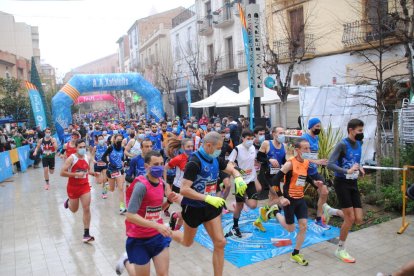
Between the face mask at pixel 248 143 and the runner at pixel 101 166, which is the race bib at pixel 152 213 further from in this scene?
the runner at pixel 101 166

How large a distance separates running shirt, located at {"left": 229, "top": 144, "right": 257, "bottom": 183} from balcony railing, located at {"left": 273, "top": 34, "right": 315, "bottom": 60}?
34.4 feet

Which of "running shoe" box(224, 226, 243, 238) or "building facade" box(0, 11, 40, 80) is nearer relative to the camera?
"running shoe" box(224, 226, 243, 238)

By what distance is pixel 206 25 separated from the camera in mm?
29453

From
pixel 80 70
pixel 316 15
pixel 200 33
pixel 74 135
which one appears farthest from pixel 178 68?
pixel 80 70

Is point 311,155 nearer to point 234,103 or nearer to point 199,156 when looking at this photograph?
point 199,156

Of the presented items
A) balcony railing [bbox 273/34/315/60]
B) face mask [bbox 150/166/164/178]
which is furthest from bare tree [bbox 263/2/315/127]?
face mask [bbox 150/166/164/178]

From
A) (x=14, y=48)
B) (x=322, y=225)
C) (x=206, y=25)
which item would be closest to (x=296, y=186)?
(x=322, y=225)

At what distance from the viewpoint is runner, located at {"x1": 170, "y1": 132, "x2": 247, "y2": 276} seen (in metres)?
4.19

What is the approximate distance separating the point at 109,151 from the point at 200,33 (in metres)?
23.2

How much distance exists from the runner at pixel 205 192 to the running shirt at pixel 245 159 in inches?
81.0

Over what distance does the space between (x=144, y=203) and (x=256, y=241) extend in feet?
9.54

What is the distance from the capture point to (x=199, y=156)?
430 centimetres

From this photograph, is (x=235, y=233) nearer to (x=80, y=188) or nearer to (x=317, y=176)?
(x=317, y=176)

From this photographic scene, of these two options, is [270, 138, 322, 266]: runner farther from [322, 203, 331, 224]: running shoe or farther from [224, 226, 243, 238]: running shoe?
[322, 203, 331, 224]: running shoe
